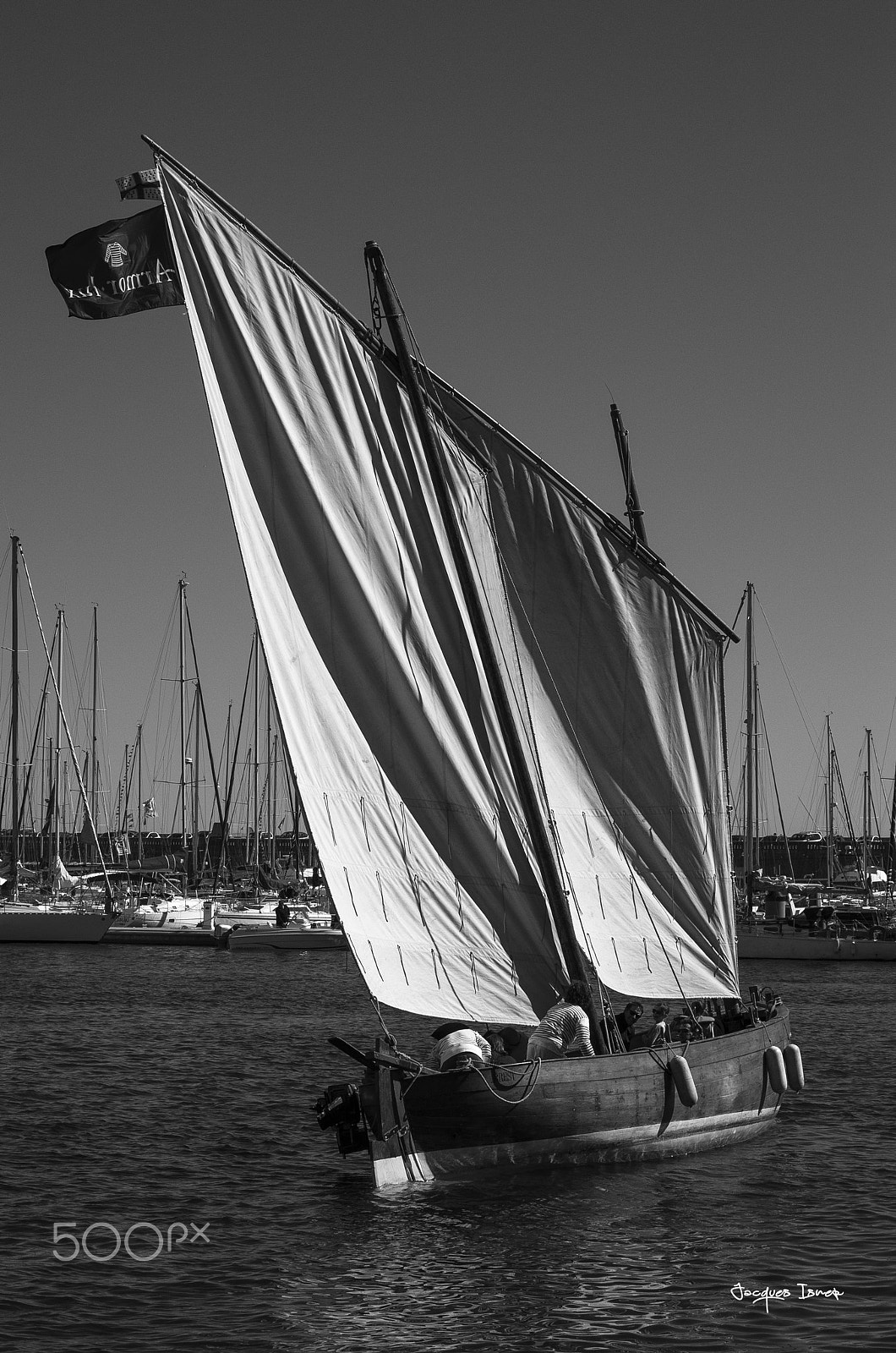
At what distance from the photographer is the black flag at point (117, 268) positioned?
20.7 metres

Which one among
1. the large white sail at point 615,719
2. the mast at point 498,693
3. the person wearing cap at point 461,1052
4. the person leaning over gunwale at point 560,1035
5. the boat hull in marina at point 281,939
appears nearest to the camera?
the person wearing cap at point 461,1052

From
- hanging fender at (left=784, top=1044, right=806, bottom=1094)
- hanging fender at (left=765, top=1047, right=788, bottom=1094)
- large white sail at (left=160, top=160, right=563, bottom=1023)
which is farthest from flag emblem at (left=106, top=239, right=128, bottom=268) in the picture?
hanging fender at (left=784, top=1044, right=806, bottom=1094)

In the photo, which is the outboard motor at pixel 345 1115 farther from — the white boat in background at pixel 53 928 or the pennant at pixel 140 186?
the white boat in background at pixel 53 928

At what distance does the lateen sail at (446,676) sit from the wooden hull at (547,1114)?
1.50 meters

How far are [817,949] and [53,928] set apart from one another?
1546 inches

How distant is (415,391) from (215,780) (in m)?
71.8

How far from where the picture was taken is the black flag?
2069cm

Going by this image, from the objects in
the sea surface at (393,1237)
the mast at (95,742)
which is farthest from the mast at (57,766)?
the sea surface at (393,1237)

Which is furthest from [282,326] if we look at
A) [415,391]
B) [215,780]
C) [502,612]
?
[215,780]

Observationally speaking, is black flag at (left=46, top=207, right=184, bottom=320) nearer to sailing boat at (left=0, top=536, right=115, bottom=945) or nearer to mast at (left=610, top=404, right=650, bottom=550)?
mast at (left=610, top=404, right=650, bottom=550)

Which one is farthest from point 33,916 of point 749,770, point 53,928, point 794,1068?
point 794,1068

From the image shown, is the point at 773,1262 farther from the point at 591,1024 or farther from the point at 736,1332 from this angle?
the point at 591,1024

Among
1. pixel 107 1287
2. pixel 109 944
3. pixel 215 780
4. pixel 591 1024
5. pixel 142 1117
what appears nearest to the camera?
pixel 107 1287

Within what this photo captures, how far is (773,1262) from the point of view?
17781 millimetres
